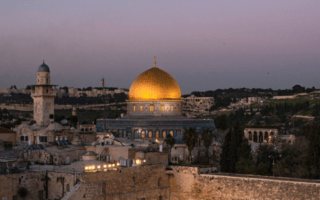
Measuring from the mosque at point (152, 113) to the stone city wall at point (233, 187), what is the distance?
1680 cm

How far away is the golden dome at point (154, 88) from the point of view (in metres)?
53.3

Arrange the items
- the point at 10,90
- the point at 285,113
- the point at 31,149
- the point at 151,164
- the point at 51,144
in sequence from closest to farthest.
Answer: the point at 151,164 < the point at 31,149 < the point at 51,144 < the point at 285,113 < the point at 10,90

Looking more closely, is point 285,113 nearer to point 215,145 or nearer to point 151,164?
point 215,145

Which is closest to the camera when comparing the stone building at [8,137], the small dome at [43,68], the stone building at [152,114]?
the stone building at [8,137]

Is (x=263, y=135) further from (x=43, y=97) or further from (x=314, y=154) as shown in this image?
(x=43, y=97)

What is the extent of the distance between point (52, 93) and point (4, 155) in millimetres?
11470

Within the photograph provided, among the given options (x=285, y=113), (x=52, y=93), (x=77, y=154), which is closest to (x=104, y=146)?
(x=77, y=154)

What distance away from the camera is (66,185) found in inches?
1204

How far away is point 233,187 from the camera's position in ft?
99.8

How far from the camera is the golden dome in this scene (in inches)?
2100

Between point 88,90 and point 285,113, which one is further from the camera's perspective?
point 88,90

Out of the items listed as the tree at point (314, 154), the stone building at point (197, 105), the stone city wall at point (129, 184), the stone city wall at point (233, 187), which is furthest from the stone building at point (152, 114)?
the stone building at point (197, 105)

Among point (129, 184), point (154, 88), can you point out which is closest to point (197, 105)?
point (154, 88)

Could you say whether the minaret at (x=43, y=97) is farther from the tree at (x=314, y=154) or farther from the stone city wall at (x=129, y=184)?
the tree at (x=314, y=154)
